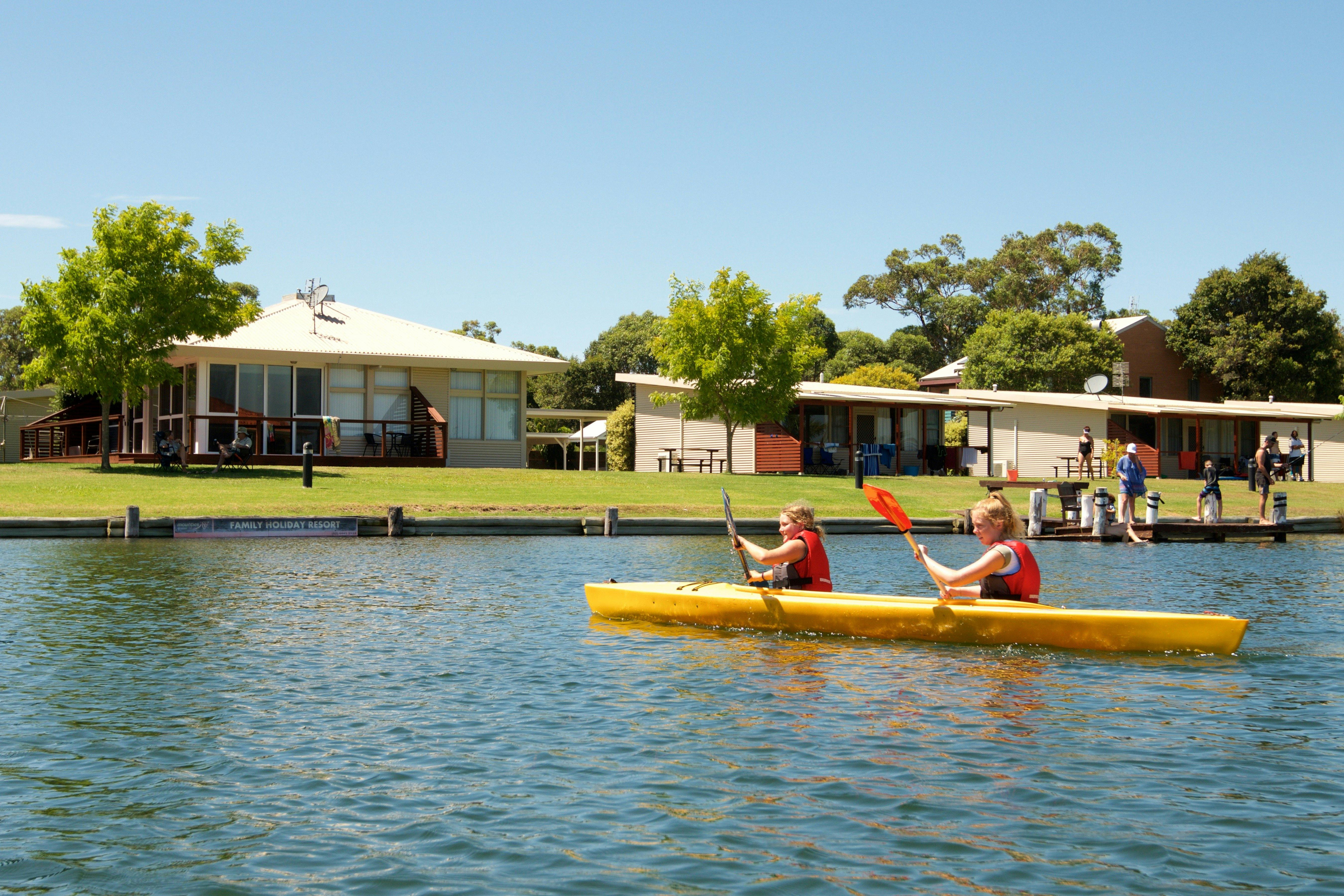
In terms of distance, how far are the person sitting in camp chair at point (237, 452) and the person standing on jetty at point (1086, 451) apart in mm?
25485

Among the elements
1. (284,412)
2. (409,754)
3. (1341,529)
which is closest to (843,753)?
(409,754)

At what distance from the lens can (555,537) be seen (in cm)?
2556

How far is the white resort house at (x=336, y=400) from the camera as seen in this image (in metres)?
36.4

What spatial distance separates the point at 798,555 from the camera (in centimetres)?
1266

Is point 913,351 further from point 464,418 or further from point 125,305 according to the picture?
point 125,305

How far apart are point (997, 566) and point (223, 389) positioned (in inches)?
1192

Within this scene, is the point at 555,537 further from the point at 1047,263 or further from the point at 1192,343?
the point at 1047,263

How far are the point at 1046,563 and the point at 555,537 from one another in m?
10.0

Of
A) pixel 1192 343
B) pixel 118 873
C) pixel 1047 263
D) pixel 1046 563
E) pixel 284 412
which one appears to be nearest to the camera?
pixel 118 873

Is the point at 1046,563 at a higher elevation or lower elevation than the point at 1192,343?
lower

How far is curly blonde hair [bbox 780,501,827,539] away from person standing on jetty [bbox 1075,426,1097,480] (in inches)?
1134

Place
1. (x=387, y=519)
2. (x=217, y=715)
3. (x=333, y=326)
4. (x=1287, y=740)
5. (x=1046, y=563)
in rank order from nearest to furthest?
(x=1287, y=740) → (x=217, y=715) → (x=1046, y=563) → (x=387, y=519) → (x=333, y=326)

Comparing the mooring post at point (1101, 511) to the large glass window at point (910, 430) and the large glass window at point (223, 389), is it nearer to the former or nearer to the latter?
the large glass window at point (910, 430)

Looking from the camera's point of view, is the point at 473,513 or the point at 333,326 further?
the point at 333,326
